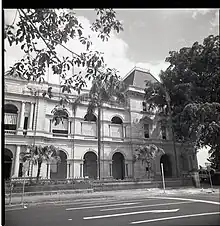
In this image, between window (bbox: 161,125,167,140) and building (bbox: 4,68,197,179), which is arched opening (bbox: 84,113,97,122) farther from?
window (bbox: 161,125,167,140)

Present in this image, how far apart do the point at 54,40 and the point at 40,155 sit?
1.82 meters

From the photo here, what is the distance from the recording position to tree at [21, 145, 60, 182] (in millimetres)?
2438

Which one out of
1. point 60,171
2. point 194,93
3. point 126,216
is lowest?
point 126,216

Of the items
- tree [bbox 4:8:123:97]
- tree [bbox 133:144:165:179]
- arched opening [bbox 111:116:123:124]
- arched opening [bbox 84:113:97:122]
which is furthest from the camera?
tree [bbox 133:144:165:179]

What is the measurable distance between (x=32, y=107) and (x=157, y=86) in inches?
63.6

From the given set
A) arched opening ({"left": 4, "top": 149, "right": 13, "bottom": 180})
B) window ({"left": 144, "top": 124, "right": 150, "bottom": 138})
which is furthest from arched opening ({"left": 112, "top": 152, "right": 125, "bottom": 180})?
arched opening ({"left": 4, "top": 149, "right": 13, "bottom": 180})

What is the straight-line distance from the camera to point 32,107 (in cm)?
241

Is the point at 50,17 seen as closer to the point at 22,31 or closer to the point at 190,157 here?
the point at 22,31

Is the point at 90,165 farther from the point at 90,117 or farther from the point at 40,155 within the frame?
the point at 90,117

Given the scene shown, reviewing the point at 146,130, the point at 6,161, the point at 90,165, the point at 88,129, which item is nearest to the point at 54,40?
the point at 6,161

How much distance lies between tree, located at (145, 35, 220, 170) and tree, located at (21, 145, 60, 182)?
151cm

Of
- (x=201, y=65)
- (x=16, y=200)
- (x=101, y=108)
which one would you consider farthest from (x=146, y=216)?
(x=201, y=65)

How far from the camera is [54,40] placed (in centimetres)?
137
